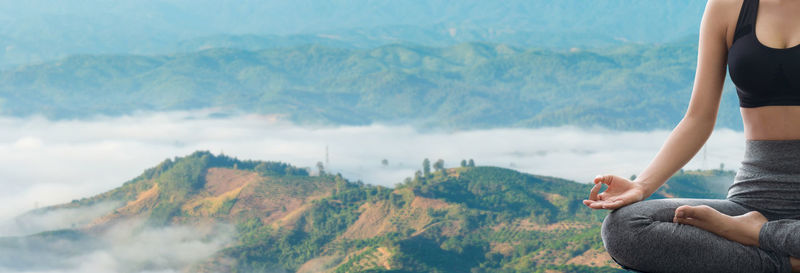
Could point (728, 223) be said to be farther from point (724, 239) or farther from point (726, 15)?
point (726, 15)

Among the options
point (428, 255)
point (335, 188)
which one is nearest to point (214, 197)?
point (335, 188)

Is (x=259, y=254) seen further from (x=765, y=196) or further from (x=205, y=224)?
(x=765, y=196)

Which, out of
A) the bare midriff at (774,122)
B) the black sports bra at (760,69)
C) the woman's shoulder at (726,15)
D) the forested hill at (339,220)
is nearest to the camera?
the black sports bra at (760,69)

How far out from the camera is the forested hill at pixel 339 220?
63.2 meters

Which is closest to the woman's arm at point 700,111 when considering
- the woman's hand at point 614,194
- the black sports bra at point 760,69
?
the woman's hand at point 614,194

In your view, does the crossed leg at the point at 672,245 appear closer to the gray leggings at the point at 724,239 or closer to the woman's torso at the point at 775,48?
the gray leggings at the point at 724,239

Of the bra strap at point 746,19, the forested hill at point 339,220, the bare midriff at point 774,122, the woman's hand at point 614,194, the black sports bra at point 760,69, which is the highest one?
the bra strap at point 746,19

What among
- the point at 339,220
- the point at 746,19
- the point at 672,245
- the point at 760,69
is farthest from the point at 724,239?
the point at 339,220

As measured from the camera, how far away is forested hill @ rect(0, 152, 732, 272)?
6325 centimetres

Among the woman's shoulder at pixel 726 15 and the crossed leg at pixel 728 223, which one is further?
the woman's shoulder at pixel 726 15

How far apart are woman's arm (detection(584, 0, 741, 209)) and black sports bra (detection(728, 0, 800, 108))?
0.10 m

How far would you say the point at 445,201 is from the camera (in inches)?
2906

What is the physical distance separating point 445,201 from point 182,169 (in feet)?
108

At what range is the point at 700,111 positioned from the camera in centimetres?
306
